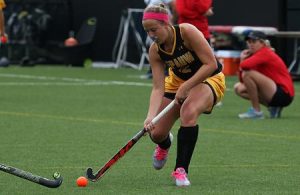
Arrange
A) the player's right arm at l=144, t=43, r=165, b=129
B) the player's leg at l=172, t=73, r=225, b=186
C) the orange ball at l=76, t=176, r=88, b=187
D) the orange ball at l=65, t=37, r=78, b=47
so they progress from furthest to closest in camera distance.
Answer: the orange ball at l=65, t=37, r=78, b=47
the player's right arm at l=144, t=43, r=165, b=129
the player's leg at l=172, t=73, r=225, b=186
the orange ball at l=76, t=176, r=88, b=187

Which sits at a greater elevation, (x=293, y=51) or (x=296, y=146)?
(x=296, y=146)

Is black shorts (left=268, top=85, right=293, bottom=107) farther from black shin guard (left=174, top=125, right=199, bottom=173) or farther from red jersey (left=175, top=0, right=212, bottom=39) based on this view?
black shin guard (left=174, top=125, right=199, bottom=173)

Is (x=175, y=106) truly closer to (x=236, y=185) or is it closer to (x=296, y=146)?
(x=236, y=185)

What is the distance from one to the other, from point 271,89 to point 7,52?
14485 mm

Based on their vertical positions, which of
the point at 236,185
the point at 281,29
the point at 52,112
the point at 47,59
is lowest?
the point at 47,59

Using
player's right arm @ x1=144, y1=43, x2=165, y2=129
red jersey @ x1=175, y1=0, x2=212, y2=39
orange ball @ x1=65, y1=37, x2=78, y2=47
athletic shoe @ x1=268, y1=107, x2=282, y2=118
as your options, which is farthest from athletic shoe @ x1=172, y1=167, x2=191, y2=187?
orange ball @ x1=65, y1=37, x2=78, y2=47

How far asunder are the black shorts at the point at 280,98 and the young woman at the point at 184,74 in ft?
17.3

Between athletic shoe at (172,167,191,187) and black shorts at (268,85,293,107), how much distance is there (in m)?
5.88

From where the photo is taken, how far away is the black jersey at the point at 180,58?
885cm

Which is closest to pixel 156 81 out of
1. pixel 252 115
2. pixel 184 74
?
pixel 184 74

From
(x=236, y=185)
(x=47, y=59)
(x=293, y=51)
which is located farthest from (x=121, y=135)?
(x=47, y=59)

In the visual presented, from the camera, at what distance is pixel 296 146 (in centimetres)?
1139

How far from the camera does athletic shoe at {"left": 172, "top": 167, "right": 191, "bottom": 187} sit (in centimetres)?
859

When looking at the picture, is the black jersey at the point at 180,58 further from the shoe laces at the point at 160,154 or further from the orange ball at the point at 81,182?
A: the orange ball at the point at 81,182
